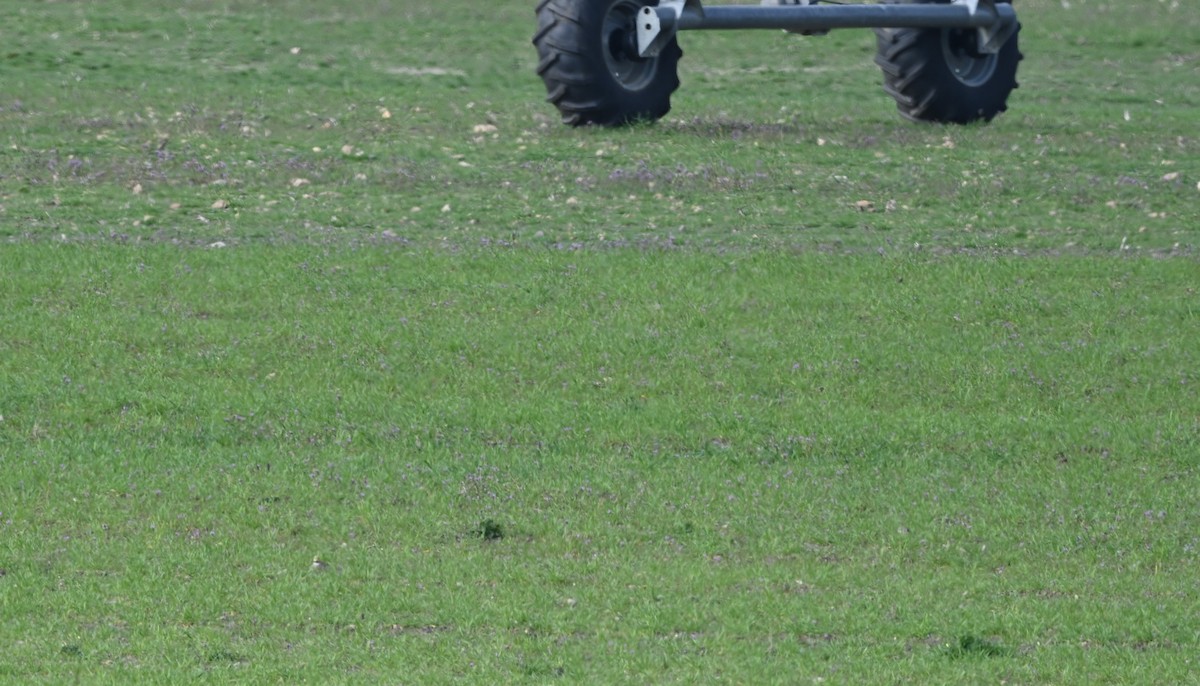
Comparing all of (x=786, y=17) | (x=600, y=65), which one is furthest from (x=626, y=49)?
(x=786, y=17)

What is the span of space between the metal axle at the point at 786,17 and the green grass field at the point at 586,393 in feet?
3.01

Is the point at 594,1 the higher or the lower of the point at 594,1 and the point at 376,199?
the higher

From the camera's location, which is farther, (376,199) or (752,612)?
(376,199)

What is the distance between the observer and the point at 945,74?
60.3 feet

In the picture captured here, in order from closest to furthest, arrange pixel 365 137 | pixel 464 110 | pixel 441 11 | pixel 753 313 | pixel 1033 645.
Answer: pixel 1033 645 < pixel 753 313 < pixel 365 137 < pixel 464 110 < pixel 441 11

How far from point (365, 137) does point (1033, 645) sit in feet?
34.8

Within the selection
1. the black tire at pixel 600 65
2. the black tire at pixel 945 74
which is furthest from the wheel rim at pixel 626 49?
the black tire at pixel 945 74

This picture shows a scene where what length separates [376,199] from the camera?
14164 mm

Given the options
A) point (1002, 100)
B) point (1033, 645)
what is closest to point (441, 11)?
point (1002, 100)

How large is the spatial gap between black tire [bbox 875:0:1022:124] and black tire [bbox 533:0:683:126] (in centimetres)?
247

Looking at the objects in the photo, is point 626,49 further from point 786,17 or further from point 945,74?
point 945,74

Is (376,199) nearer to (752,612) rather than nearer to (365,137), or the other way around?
(365,137)

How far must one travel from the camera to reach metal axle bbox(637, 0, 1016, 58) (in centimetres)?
1678

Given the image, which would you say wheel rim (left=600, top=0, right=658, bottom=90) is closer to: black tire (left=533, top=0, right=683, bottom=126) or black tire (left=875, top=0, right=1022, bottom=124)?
black tire (left=533, top=0, right=683, bottom=126)
